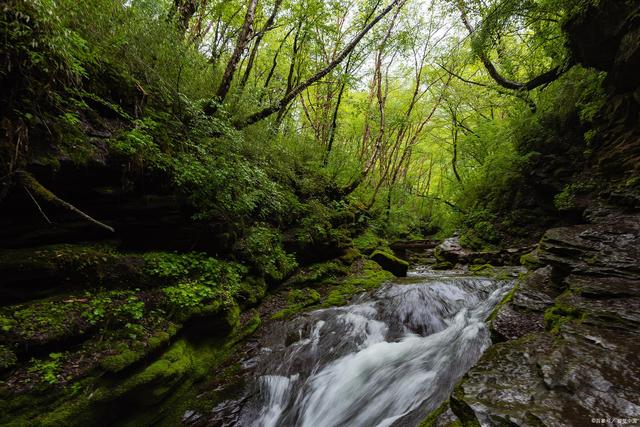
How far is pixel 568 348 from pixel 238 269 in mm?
5009

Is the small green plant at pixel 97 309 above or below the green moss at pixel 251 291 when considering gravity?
above

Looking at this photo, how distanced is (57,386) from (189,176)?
10.1 ft

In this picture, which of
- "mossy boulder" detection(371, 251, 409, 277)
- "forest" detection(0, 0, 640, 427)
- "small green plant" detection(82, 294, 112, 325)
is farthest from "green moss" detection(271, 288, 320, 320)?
"mossy boulder" detection(371, 251, 409, 277)

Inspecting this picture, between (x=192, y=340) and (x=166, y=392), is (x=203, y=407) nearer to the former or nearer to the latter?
(x=166, y=392)

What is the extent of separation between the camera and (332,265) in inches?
337

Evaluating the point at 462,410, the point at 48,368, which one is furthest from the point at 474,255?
the point at 48,368

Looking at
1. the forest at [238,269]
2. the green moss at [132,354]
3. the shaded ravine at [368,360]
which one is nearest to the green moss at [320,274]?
the forest at [238,269]

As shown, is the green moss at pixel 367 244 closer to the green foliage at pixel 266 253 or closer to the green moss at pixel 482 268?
the green moss at pixel 482 268

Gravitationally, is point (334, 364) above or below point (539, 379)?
below

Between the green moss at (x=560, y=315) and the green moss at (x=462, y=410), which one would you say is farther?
the green moss at (x=560, y=315)

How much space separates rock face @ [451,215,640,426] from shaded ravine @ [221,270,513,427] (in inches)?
41.4

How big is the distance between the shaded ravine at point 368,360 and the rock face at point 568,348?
1052 mm

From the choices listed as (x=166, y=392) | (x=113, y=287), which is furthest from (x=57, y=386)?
(x=113, y=287)

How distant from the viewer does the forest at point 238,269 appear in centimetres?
277
